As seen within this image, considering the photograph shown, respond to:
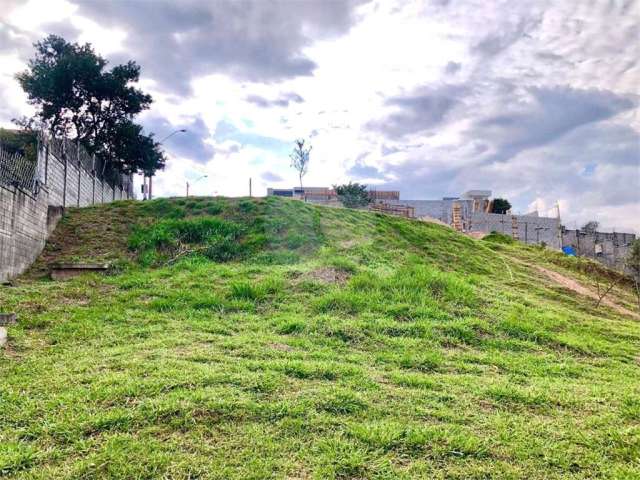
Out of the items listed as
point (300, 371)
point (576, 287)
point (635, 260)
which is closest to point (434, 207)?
point (635, 260)

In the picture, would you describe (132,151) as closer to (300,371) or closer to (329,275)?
(329,275)

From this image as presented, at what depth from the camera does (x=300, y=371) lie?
14.0ft

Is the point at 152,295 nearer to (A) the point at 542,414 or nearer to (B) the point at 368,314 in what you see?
(B) the point at 368,314

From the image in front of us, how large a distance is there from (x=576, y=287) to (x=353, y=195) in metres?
20.3

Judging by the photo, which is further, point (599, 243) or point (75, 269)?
point (599, 243)

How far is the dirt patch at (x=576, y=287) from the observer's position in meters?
10.9

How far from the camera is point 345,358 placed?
5.00 meters

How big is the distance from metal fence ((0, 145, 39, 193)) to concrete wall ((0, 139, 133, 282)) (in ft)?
0.36

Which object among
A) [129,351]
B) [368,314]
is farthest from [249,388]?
[368,314]

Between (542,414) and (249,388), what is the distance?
2.37m

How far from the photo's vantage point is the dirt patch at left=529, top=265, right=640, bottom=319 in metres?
10.9

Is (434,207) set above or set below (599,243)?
above

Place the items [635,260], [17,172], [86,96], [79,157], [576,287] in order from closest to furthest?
[17,172] → [576,287] → [79,157] → [635,260] → [86,96]

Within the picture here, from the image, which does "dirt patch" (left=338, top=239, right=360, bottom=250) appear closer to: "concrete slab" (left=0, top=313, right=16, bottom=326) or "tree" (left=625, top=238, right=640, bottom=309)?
"concrete slab" (left=0, top=313, right=16, bottom=326)
